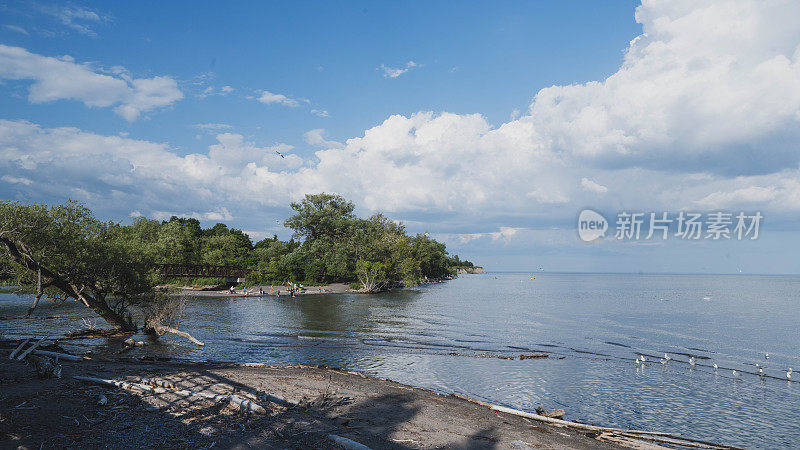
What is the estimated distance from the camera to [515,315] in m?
56.2

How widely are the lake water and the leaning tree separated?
5178mm

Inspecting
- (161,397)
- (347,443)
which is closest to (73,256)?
(161,397)

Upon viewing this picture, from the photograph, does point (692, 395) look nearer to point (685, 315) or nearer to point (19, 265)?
point (19, 265)

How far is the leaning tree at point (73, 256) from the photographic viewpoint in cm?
2334

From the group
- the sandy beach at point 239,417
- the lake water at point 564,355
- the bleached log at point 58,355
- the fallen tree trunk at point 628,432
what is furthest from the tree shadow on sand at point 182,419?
the lake water at point 564,355

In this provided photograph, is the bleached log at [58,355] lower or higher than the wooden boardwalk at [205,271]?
lower

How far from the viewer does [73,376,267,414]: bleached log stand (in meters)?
12.5

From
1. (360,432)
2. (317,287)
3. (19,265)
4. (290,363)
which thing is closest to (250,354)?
(290,363)

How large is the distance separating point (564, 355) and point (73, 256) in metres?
34.1

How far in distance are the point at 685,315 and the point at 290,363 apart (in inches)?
2311

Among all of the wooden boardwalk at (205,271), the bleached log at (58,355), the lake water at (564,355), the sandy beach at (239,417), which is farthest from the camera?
the wooden boardwalk at (205,271)

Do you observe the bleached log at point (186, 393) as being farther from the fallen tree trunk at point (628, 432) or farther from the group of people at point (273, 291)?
the group of people at point (273, 291)

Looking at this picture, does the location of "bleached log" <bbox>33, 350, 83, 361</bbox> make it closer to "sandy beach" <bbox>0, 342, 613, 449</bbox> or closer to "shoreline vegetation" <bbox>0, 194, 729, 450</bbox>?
"shoreline vegetation" <bbox>0, 194, 729, 450</bbox>

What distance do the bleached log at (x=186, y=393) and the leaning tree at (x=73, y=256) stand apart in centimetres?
1300
